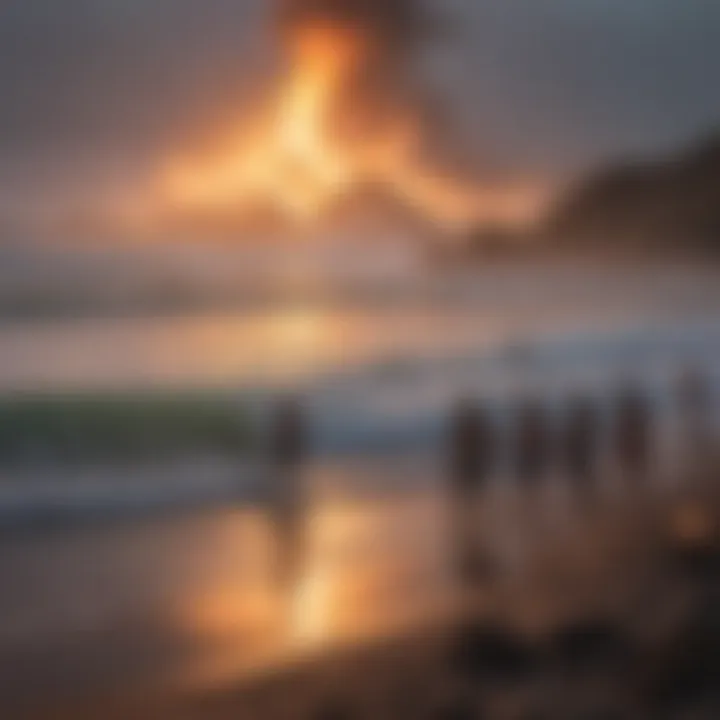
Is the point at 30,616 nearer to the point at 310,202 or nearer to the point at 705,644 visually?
the point at 310,202

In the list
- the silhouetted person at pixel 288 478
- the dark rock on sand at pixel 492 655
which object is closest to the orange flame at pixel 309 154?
the silhouetted person at pixel 288 478

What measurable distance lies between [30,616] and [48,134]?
0.80 feet

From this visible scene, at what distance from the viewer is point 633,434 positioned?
2.15 feet

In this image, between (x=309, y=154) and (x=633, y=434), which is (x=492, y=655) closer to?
(x=633, y=434)

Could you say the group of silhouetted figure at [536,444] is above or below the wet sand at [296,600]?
above

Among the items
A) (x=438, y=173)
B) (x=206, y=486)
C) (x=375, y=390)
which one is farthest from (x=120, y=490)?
(x=438, y=173)

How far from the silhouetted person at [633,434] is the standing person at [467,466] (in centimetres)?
8

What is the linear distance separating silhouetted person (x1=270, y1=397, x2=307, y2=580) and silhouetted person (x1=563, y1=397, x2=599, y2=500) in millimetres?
158

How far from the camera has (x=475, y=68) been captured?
2.05ft

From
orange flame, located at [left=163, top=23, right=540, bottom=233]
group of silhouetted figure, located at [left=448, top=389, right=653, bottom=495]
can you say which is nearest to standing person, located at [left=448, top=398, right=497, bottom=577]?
group of silhouetted figure, located at [left=448, top=389, right=653, bottom=495]

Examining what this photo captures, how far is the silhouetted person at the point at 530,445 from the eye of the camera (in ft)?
2.07

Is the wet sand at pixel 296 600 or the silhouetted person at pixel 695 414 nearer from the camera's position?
the wet sand at pixel 296 600

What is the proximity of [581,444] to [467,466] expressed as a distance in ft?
0.24

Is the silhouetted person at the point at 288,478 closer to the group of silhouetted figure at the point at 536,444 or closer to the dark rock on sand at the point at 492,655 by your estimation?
the group of silhouetted figure at the point at 536,444
